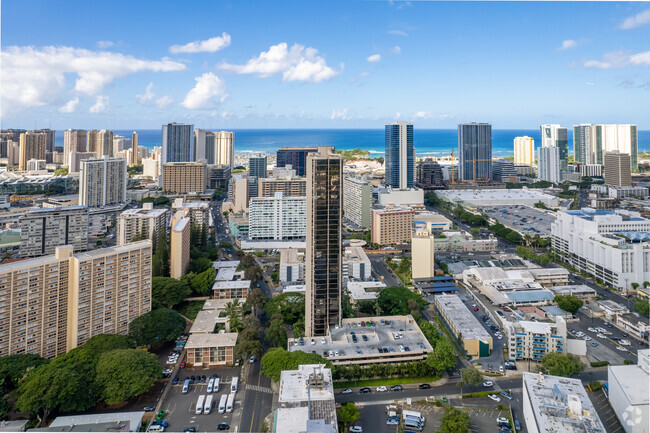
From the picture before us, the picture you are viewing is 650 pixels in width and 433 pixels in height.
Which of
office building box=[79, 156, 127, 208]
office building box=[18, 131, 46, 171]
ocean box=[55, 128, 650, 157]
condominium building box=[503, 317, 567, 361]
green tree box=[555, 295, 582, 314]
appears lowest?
condominium building box=[503, 317, 567, 361]

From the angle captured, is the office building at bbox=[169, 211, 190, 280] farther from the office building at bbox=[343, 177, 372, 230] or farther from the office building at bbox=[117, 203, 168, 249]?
the office building at bbox=[343, 177, 372, 230]

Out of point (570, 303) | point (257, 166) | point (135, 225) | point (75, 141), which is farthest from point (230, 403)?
point (75, 141)

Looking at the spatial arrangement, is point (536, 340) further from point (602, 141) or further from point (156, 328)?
point (602, 141)

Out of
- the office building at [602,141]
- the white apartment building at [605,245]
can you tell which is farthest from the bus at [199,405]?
the office building at [602,141]

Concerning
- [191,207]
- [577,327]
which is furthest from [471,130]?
[577,327]

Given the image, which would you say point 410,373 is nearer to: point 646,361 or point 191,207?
point 646,361

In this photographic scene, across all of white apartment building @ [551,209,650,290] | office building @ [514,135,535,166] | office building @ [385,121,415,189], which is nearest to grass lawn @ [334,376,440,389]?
white apartment building @ [551,209,650,290]
